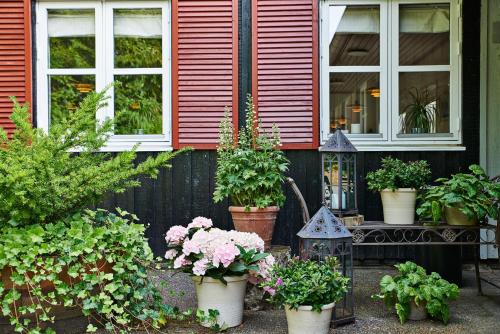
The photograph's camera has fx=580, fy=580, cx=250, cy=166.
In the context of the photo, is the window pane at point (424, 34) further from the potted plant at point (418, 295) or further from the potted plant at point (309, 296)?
the potted plant at point (309, 296)

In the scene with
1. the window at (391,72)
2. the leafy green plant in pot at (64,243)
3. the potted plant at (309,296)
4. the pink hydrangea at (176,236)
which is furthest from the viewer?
the window at (391,72)

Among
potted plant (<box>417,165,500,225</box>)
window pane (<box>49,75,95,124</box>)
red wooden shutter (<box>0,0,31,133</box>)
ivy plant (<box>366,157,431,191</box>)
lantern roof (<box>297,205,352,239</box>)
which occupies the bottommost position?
lantern roof (<box>297,205,352,239</box>)

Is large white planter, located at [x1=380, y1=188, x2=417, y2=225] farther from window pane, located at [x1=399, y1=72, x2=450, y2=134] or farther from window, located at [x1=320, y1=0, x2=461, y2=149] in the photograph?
window pane, located at [x1=399, y1=72, x2=450, y2=134]

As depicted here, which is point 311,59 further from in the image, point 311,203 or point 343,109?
point 311,203

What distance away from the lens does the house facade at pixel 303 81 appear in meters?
5.76

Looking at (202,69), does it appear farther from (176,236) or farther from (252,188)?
(176,236)

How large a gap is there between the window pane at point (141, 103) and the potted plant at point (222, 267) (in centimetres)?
212

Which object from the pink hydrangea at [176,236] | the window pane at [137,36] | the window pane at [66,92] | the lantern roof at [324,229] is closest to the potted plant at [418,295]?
the lantern roof at [324,229]

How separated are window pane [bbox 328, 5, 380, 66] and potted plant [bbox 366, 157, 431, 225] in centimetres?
151

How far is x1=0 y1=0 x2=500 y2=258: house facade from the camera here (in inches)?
227

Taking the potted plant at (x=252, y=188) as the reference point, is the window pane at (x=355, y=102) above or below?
above

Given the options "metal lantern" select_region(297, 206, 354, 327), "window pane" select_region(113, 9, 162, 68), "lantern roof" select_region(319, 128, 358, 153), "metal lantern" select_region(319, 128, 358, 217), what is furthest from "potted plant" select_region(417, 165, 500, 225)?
"window pane" select_region(113, 9, 162, 68)

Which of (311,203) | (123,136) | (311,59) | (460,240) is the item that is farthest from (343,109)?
(123,136)

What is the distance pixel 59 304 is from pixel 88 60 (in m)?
3.03
